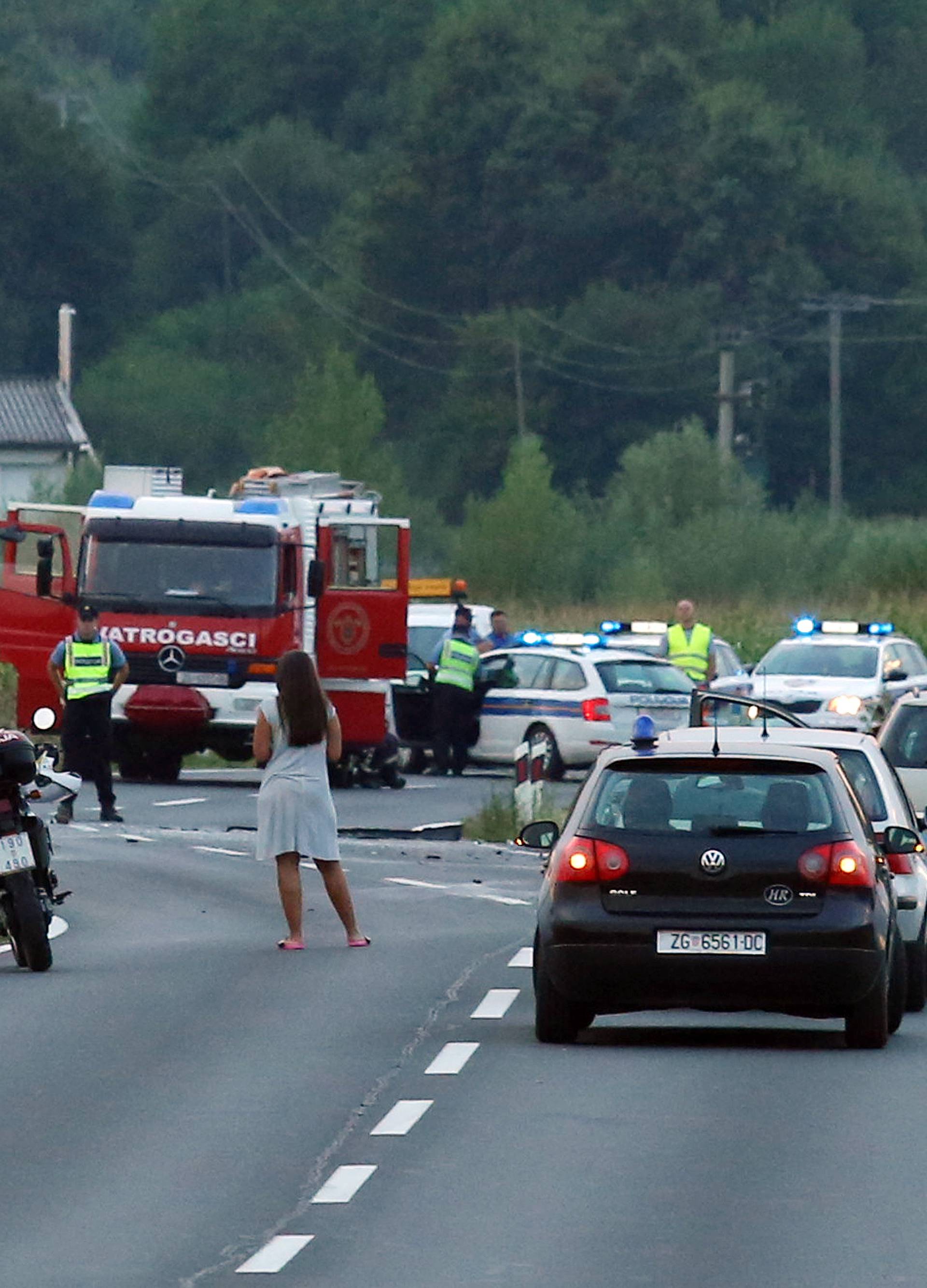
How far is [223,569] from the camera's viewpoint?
3225cm

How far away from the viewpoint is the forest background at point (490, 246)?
93.4 metres

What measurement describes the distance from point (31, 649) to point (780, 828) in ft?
62.6

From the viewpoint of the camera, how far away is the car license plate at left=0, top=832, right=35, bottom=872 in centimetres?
1577

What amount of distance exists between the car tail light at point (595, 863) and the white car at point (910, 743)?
810 centimetres

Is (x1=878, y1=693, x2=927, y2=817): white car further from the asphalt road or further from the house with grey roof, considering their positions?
the house with grey roof

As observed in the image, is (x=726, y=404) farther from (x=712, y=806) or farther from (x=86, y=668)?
(x=712, y=806)

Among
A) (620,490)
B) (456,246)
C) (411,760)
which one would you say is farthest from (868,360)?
(411,760)

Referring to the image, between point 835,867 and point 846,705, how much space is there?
71.9 ft

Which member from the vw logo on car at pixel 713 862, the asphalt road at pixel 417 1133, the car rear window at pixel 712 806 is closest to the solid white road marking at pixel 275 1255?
the asphalt road at pixel 417 1133

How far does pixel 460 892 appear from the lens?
22.0 m

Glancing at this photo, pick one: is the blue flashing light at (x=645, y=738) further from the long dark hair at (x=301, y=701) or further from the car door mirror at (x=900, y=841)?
the long dark hair at (x=301, y=701)

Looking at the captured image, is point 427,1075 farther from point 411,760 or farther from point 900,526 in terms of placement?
point 900,526

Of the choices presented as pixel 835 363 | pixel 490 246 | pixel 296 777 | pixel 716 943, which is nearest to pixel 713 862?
pixel 716 943

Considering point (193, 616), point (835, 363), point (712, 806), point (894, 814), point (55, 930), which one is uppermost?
point (835, 363)
